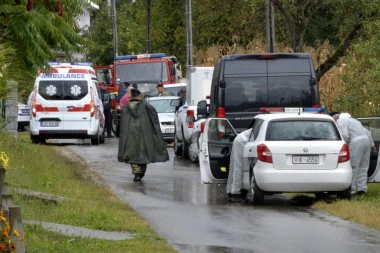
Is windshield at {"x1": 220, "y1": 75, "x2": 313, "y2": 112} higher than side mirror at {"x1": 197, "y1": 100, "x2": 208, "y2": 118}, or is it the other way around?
windshield at {"x1": 220, "y1": 75, "x2": 313, "y2": 112}

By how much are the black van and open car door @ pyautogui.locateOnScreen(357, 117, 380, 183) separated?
1.70 meters

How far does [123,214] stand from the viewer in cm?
1603

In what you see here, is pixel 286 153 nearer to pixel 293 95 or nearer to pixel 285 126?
pixel 285 126

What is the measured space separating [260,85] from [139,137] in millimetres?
2680

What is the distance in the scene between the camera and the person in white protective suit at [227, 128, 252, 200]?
18.6 meters

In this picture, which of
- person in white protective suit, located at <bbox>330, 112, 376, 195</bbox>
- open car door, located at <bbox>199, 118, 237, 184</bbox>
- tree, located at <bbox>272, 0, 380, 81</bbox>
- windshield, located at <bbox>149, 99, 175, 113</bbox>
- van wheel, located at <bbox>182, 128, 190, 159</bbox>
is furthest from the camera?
tree, located at <bbox>272, 0, 380, 81</bbox>

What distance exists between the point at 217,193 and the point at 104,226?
18.9ft

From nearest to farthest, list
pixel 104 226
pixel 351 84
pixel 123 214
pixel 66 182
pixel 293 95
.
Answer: pixel 104 226 → pixel 123 214 → pixel 66 182 → pixel 293 95 → pixel 351 84

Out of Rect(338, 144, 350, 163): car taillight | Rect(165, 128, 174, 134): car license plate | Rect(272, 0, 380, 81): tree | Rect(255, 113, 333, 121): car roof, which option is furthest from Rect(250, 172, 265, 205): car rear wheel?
Rect(272, 0, 380, 81): tree

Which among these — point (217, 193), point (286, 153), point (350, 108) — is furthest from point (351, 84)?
point (286, 153)

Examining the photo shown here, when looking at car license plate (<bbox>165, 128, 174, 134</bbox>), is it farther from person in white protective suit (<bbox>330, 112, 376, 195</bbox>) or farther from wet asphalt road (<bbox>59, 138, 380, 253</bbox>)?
person in white protective suit (<bbox>330, 112, 376, 195</bbox>)

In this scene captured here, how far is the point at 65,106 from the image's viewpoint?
33375mm

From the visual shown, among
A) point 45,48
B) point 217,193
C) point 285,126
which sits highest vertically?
point 45,48

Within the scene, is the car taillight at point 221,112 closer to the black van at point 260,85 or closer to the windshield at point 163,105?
the black van at point 260,85
